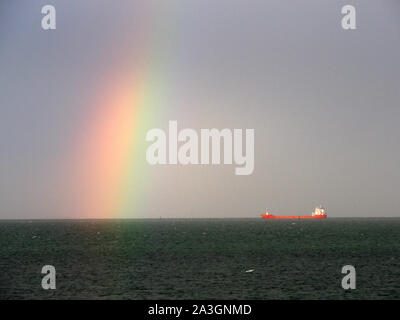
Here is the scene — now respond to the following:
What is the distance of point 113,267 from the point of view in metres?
73.8

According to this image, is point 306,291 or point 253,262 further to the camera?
point 253,262

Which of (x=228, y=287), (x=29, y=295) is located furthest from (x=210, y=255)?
(x=29, y=295)

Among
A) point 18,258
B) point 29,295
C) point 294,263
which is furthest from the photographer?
point 18,258

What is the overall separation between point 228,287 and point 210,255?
1544 inches
